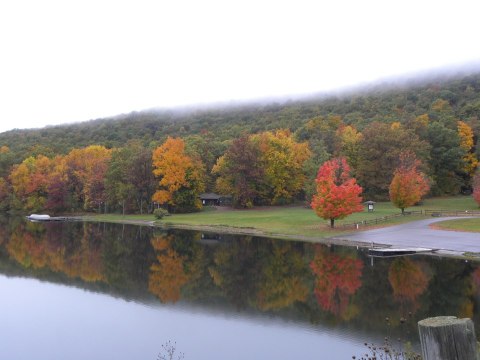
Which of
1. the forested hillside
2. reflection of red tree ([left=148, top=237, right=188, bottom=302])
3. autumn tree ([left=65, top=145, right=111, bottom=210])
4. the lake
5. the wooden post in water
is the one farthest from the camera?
autumn tree ([left=65, top=145, right=111, bottom=210])

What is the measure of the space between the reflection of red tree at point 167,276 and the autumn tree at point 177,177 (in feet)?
112

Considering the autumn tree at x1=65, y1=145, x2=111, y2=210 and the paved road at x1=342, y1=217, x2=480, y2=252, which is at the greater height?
the autumn tree at x1=65, y1=145, x2=111, y2=210

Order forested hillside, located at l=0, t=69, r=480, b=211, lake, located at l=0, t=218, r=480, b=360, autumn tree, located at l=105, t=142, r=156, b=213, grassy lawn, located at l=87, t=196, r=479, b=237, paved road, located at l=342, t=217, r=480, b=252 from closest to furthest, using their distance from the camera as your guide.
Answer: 1. lake, located at l=0, t=218, r=480, b=360
2. paved road, located at l=342, t=217, r=480, b=252
3. grassy lawn, located at l=87, t=196, r=479, b=237
4. forested hillside, located at l=0, t=69, r=480, b=211
5. autumn tree, located at l=105, t=142, r=156, b=213

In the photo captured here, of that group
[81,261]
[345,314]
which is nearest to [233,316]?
[345,314]

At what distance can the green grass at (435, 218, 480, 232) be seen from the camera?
47350 millimetres

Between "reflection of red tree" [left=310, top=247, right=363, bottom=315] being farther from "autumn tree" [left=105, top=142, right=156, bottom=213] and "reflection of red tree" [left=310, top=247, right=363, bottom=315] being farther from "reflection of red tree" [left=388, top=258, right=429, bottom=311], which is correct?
"autumn tree" [left=105, top=142, right=156, bottom=213]

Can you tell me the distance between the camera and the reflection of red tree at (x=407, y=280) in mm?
25750

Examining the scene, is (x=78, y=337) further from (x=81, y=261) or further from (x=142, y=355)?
(x=81, y=261)

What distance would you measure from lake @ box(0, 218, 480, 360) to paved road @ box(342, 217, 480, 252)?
12.9 ft

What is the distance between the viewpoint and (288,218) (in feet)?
212

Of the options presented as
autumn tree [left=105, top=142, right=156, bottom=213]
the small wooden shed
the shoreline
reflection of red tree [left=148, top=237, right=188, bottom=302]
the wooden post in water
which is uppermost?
the wooden post in water

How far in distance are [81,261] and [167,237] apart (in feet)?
51.0

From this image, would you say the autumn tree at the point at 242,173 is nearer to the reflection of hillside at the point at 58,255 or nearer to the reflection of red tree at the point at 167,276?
the reflection of hillside at the point at 58,255

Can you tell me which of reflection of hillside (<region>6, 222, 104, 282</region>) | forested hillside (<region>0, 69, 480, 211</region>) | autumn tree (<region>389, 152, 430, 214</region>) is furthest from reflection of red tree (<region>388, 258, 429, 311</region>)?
forested hillside (<region>0, 69, 480, 211</region>)
